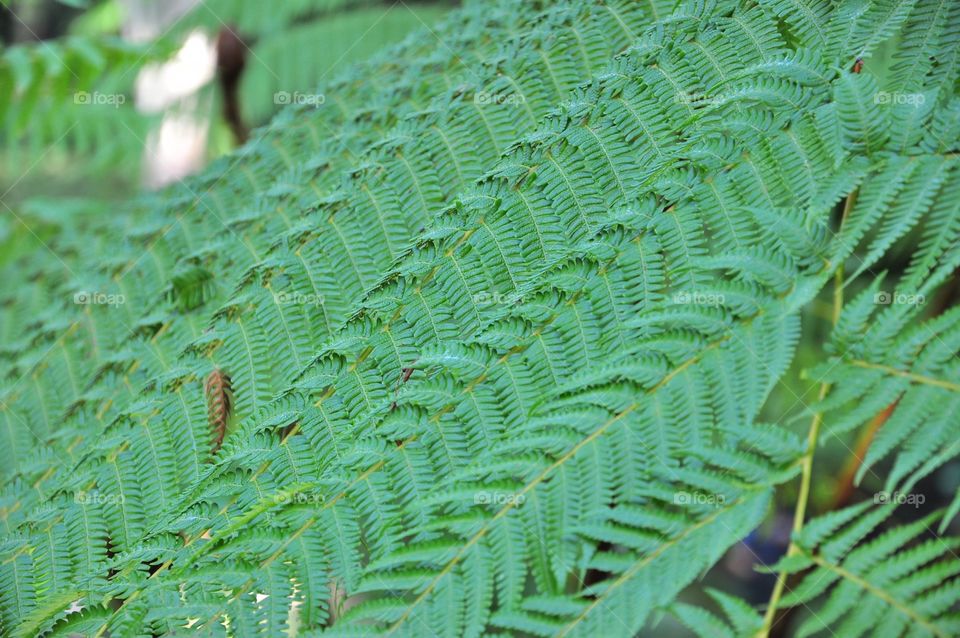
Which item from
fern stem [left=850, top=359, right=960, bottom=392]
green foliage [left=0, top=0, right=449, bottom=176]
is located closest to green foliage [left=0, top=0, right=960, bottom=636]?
fern stem [left=850, top=359, right=960, bottom=392]

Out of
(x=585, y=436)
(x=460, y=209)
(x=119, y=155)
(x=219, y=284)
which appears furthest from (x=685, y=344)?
(x=119, y=155)

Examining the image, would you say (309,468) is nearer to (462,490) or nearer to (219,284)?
(462,490)

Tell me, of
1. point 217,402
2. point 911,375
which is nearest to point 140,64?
point 217,402

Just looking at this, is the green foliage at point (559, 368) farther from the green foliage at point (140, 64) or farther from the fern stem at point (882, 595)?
the green foliage at point (140, 64)

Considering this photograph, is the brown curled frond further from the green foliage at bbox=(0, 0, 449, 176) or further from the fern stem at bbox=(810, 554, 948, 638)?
the green foliage at bbox=(0, 0, 449, 176)

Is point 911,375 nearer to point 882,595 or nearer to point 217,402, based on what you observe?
point 882,595

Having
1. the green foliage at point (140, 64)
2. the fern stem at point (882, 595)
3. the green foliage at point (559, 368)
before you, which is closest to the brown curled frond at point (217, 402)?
the green foliage at point (559, 368)
